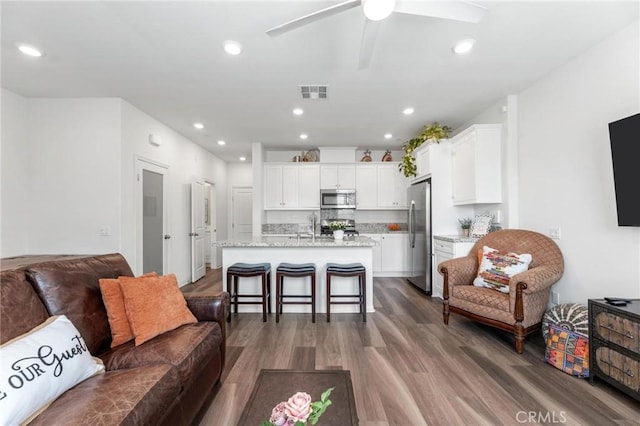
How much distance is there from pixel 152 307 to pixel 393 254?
15.0ft

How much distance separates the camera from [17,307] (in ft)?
4.47

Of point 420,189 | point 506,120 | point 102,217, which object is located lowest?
point 102,217

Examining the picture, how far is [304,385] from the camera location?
63.4 inches

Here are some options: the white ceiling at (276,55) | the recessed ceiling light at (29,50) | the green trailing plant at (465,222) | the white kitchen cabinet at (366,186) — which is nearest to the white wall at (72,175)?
the white ceiling at (276,55)

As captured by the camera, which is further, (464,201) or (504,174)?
(464,201)

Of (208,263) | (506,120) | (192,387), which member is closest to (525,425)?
(192,387)

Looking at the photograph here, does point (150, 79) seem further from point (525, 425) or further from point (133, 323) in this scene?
point (525, 425)

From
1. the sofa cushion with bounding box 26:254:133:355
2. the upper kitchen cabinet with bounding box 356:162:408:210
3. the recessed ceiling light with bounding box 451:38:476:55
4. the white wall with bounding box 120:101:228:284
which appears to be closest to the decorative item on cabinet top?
the upper kitchen cabinet with bounding box 356:162:408:210

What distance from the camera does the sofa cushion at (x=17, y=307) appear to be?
1.28 meters

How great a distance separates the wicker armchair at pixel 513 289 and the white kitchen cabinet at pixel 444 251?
25 centimetres

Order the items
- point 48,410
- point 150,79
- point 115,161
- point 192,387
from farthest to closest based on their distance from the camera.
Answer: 1. point 115,161
2. point 150,79
3. point 192,387
4. point 48,410

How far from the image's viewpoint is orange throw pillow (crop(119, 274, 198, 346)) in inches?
67.9

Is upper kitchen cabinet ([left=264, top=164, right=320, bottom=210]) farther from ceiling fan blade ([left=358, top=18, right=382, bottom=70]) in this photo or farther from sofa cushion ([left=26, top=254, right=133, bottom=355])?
sofa cushion ([left=26, top=254, right=133, bottom=355])

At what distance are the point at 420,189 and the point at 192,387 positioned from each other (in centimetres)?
403
